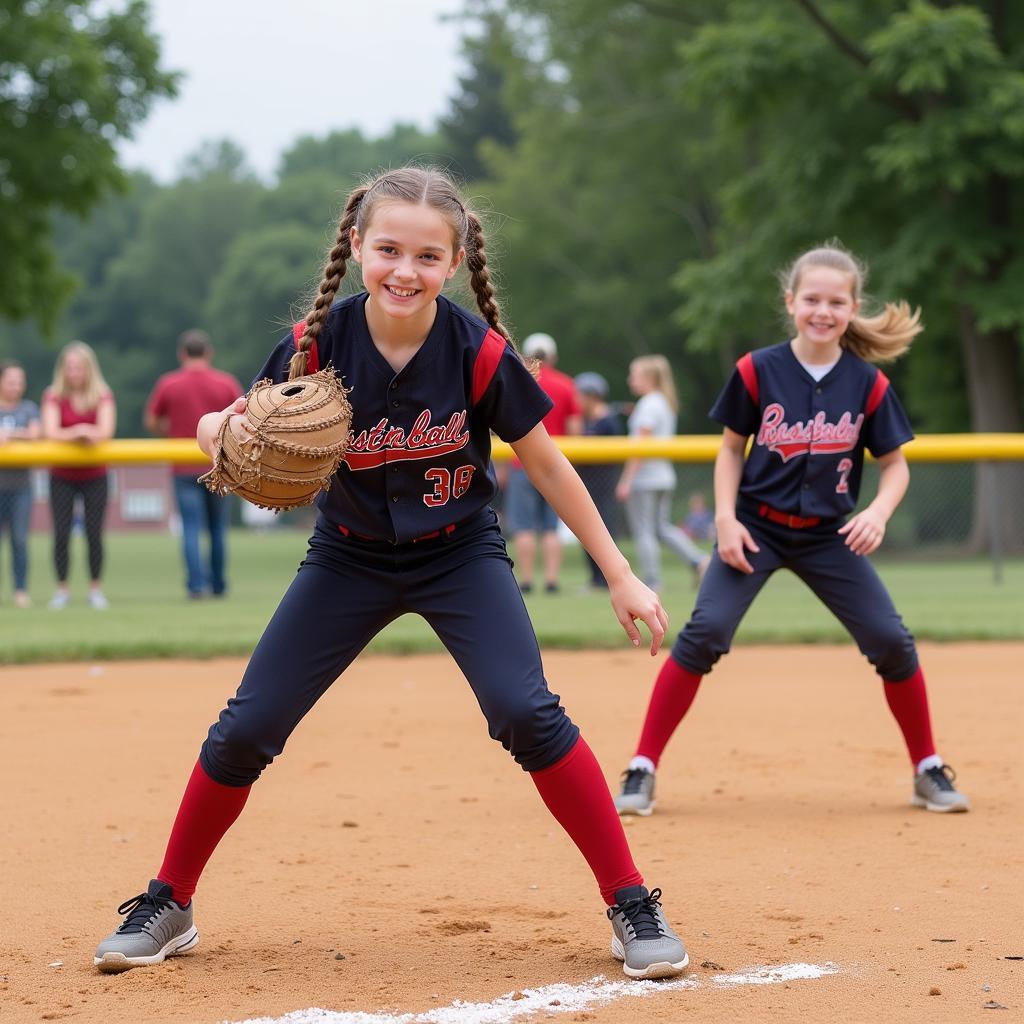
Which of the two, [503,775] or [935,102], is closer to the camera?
[503,775]

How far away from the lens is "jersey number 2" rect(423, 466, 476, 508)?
351 cm

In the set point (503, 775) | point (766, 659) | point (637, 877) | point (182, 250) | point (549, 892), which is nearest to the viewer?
point (637, 877)

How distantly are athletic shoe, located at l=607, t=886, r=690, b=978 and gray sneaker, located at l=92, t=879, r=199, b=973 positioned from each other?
3.26 feet

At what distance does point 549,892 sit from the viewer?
4129 mm

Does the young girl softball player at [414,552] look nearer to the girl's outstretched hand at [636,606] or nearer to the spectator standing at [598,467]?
the girl's outstretched hand at [636,606]

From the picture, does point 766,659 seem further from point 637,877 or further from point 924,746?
point 637,877

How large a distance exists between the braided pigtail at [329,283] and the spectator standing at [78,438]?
25.9ft

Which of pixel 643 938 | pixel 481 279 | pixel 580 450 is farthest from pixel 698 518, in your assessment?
pixel 643 938

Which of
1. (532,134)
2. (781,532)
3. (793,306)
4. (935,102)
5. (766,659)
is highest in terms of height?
(532,134)

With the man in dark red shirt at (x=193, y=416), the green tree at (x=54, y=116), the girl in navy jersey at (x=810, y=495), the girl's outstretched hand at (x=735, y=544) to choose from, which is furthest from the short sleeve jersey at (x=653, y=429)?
the green tree at (x=54, y=116)

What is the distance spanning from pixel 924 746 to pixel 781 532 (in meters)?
0.89

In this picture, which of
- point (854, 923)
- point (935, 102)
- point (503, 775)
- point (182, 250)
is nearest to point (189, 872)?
point (854, 923)

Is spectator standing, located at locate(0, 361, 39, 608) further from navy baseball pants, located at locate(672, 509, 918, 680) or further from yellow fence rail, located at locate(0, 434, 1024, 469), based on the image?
navy baseball pants, located at locate(672, 509, 918, 680)

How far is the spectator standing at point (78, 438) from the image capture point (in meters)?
11.2
